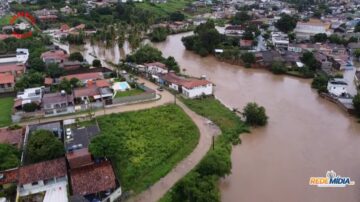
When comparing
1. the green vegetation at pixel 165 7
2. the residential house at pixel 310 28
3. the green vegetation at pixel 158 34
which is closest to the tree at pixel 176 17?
the green vegetation at pixel 165 7

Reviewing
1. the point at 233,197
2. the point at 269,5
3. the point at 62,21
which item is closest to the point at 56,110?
the point at 233,197

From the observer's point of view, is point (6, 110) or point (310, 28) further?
point (310, 28)

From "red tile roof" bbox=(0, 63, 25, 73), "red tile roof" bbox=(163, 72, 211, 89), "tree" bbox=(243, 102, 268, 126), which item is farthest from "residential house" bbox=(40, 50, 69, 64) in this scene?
"tree" bbox=(243, 102, 268, 126)

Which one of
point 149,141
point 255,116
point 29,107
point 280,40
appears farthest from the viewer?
point 280,40

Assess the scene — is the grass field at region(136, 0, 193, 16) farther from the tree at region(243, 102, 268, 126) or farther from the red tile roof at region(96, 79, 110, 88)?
the tree at region(243, 102, 268, 126)

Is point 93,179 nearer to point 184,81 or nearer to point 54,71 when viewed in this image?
point 184,81

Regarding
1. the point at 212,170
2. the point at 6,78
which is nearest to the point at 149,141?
the point at 212,170

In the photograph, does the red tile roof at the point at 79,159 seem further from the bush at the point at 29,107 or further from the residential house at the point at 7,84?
the residential house at the point at 7,84
